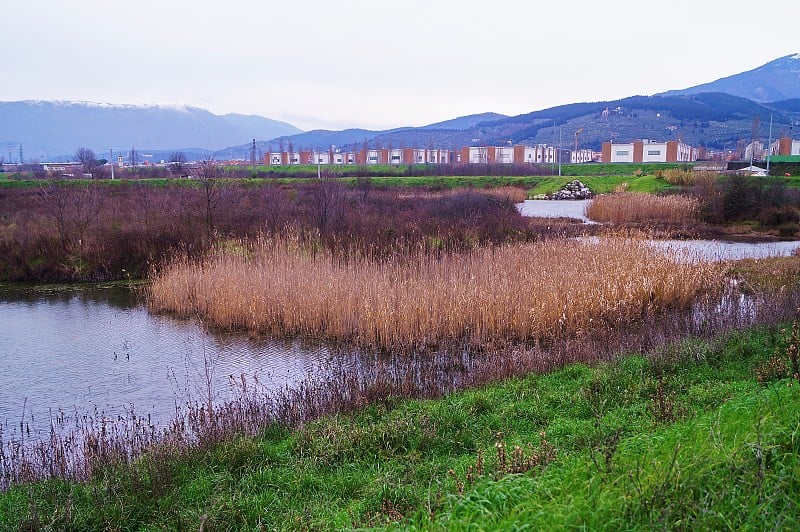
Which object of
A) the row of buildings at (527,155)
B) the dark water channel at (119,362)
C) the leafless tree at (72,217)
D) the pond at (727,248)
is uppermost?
the row of buildings at (527,155)

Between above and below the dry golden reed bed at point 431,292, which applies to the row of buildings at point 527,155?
above

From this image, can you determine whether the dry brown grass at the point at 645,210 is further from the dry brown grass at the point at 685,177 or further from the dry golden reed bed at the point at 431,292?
the dry golden reed bed at the point at 431,292

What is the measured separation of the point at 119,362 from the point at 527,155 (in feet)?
357

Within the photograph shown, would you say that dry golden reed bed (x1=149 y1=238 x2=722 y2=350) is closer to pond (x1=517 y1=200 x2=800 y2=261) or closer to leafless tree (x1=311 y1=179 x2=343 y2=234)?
pond (x1=517 y1=200 x2=800 y2=261)

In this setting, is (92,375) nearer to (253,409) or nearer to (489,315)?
(253,409)

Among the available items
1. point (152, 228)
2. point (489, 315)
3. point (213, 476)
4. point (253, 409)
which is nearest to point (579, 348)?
point (489, 315)

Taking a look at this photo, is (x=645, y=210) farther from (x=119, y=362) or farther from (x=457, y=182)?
(x=119, y=362)

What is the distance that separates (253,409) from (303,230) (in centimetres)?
1062

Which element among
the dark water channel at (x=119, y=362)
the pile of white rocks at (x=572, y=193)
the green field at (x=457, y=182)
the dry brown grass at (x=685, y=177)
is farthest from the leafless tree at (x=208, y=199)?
the pile of white rocks at (x=572, y=193)

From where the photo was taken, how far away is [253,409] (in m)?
7.21

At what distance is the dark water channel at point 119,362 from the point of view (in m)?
8.55

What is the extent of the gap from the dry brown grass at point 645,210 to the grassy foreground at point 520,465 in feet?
73.9

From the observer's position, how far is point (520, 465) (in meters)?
4.49

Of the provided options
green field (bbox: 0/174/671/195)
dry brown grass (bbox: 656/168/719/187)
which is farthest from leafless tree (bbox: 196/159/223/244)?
dry brown grass (bbox: 656/168/719/187)
